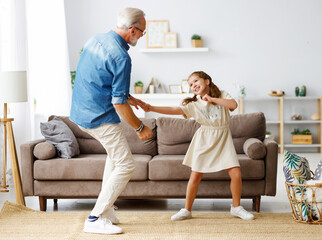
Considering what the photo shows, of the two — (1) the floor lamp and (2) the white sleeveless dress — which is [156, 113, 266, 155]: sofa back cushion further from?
(1) the floor lamp

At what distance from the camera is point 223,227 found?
339 centimetres

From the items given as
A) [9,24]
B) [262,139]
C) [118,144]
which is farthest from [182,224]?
[9,24]

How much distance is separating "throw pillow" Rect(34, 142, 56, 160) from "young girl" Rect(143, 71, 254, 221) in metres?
1.13

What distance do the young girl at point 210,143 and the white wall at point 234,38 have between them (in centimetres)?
448

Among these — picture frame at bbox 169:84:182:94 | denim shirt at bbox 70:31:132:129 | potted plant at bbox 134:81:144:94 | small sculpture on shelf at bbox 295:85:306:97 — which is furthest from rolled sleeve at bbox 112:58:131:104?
small sculpture on shelf at bbox 295:85:306:97

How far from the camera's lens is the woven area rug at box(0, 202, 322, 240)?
3.20m

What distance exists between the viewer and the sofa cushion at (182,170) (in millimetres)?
3832

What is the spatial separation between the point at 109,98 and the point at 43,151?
3.54 feet

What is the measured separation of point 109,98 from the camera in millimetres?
3156

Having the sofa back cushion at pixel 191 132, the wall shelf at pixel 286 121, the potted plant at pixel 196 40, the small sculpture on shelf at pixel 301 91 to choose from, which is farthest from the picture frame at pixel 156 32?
the sofa back cushion at pixel 191 132

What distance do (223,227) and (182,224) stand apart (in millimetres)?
291

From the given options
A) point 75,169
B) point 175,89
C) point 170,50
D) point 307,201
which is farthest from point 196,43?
point 307,201

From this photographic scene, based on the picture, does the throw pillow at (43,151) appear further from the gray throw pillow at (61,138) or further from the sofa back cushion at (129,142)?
the sofa back cushion at (129,142)

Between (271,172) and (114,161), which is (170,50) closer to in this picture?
(271,172)
